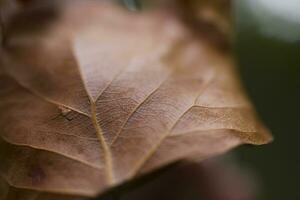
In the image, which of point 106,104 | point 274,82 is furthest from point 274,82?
point 106,104

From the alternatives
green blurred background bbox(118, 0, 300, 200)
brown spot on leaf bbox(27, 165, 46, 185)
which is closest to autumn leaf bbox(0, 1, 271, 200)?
brown spot on leaf bbox(27, 165, 46, 185)

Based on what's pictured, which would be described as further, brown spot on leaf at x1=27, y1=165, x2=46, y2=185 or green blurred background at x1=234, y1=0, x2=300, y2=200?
green blurred background at x1=234, y1=0, x2=300, y2=200

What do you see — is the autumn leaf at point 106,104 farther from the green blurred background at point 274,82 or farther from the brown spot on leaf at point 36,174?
the green blurred background at point 274,82

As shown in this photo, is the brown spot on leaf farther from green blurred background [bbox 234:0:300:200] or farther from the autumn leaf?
green blurred background [bbox 234:0:300:200]

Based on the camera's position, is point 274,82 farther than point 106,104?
Yes

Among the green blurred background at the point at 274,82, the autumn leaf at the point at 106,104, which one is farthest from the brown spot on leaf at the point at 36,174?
the green blurred background at the point at 274,82

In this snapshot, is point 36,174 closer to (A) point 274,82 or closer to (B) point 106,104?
(B) point 106,104

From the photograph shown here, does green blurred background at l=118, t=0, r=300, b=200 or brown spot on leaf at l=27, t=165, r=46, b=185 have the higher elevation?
brown spot on leaf at l=27, t=165, r=46, b=185

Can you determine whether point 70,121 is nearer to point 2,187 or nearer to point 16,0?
point 2,187

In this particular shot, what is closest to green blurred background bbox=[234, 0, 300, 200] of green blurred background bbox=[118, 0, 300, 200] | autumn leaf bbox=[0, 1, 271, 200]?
green blurred background bbox=[118, 0, 300, 200]
